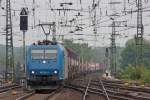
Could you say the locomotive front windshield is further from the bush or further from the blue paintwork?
the bush

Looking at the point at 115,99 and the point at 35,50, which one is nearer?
the point at 115,99

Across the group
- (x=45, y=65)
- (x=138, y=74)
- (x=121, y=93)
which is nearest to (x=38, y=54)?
(x=45, y=65)

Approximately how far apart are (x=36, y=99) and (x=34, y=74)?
569 centimetres

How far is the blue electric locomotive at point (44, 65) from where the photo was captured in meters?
30.7

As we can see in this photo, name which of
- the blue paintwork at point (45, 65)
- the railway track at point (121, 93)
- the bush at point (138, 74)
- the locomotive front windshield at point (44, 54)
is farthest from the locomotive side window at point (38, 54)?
the bush at point (138, 74)

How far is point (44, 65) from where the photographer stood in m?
30.8

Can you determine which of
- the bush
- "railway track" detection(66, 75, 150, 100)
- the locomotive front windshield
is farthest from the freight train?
the bush

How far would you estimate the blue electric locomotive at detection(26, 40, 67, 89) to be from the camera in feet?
101

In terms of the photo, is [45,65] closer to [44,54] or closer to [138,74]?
[44,54]

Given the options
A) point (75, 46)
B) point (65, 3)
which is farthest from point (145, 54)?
point (65, 3)

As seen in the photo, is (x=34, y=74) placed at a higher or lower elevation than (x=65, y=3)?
lower

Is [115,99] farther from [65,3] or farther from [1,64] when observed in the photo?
[1,64]

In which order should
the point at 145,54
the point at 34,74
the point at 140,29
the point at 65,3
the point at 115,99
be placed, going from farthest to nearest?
the point at 145,54, the point at 140,29, the point at 65,3, the point at 34,74, the point at 115,99

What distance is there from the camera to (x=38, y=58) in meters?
31.1
